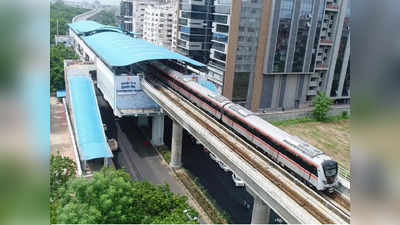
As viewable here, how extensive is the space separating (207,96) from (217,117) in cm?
153

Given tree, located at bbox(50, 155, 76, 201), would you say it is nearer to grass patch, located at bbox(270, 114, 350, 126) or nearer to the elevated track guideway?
the elevated track guideway

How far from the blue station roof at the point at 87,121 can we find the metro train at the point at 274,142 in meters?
5.98

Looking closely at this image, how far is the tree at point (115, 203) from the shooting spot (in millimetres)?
9391

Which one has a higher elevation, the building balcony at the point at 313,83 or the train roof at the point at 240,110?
the train roof at the point at 240,110

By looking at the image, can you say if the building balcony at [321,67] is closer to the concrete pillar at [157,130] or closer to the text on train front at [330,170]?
the concrete pillar at [157,130]

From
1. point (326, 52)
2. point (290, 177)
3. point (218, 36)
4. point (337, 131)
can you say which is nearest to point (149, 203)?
point (290, 177)

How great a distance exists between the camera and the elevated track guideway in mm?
9719

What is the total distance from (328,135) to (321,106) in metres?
4.19

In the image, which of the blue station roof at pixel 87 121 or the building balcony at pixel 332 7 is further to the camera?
the building balcony at pixel 332 7

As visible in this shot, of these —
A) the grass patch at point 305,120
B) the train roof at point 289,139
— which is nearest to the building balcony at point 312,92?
the grass patch at point 305,120
